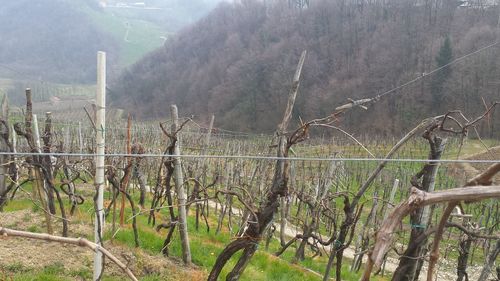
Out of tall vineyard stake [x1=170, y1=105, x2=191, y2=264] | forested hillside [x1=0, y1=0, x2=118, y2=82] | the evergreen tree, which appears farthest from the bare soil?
forested hillside [x1=0, y1=0, x2=118, y2=82]

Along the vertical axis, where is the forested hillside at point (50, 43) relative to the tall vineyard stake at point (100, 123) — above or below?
above

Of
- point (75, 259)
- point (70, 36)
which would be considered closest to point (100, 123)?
point (75, 259)

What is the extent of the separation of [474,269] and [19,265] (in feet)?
44.4

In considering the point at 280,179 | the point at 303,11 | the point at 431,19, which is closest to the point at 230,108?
the point at 303,11

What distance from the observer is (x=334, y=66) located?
5791 cm

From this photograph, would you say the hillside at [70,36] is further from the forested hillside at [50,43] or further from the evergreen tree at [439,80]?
the evergreen tree at [439,80]

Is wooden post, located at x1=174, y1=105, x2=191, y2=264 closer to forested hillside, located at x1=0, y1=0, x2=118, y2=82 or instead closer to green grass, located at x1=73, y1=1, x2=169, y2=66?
forested hillside, located at x1=0, y1=0, x2=118, y2=82

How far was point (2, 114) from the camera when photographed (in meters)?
7.12

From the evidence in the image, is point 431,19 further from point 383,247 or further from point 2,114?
point 383,247

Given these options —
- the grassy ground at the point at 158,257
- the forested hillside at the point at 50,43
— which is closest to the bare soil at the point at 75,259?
the grassy ground at the point at 158,257

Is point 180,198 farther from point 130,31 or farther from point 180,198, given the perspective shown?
point 130,31

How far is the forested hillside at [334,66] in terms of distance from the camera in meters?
46.1

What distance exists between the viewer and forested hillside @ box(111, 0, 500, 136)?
46.1 meters

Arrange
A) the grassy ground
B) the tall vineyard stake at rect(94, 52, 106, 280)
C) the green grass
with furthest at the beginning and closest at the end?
the green grass < the grassy ground < the tall vineyard stake at rect(94, 52, 106, 280)
